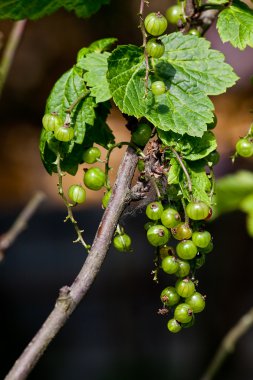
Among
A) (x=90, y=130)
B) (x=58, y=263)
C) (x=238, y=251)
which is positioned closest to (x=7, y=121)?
(x=58, y=263)

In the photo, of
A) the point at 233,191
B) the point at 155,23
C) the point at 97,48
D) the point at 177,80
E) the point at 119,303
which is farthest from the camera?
the point at 119,303

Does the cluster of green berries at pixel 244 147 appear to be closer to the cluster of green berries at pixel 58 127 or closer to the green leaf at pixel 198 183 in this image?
the green leaf at pixel 198 183

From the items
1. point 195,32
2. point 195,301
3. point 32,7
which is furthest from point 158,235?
point 32,7

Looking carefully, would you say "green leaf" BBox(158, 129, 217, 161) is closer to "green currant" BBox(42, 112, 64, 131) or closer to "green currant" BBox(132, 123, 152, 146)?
"green currant" BBox(132, 123, 152, 146)

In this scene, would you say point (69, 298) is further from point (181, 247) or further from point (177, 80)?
point (177, 80)

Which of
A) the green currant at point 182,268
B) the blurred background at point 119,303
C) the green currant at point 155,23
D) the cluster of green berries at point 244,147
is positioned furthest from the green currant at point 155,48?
the blurred background at point 119,303

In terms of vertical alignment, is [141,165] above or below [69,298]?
above
